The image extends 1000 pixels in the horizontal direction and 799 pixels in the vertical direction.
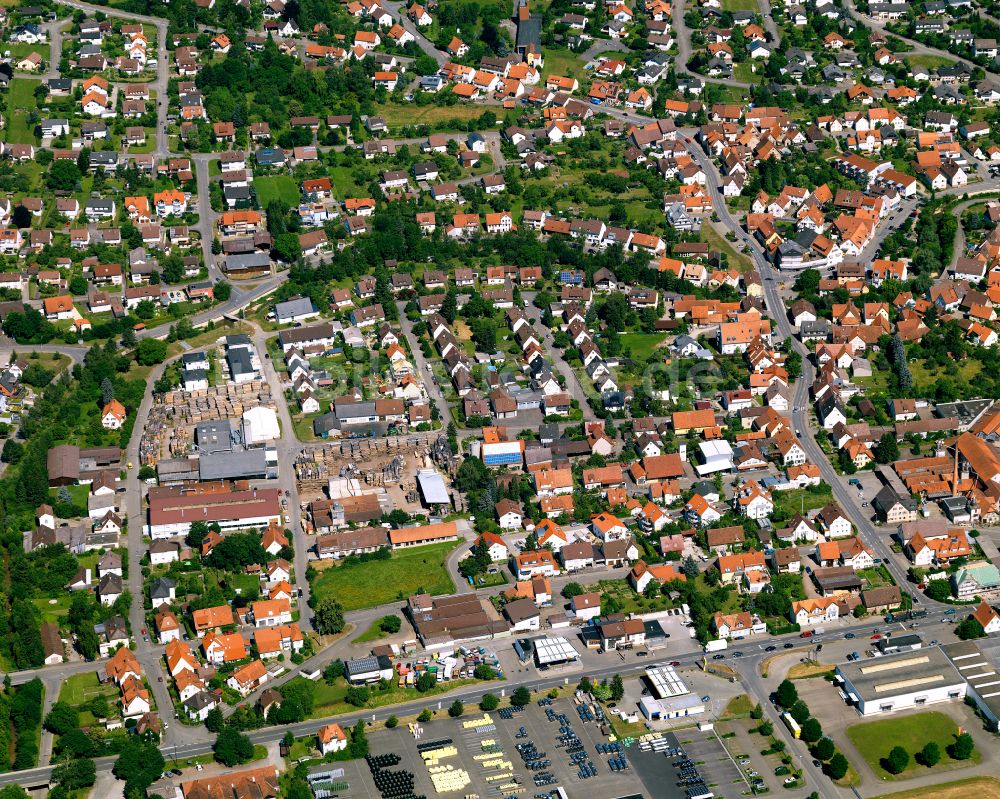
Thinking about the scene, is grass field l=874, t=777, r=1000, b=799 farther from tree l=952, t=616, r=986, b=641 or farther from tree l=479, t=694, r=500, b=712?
tree l=479, t=694, r=500, b=712

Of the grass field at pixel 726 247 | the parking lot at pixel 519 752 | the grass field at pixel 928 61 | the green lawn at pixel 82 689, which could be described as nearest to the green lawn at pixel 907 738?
the parking lot at pixel 519 752

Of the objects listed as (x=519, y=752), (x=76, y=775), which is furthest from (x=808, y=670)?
(x=76, y=775)

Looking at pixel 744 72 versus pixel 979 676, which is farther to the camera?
pixel 744 72

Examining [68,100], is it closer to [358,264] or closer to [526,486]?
[358,264]

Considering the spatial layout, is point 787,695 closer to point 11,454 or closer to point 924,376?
point 924,376

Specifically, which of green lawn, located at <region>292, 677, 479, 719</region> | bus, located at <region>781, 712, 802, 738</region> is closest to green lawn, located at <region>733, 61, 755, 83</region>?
bus, located at <region>781, 712, 802, 738</region>

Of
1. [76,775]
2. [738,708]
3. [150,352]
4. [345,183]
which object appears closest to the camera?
[76,775]
